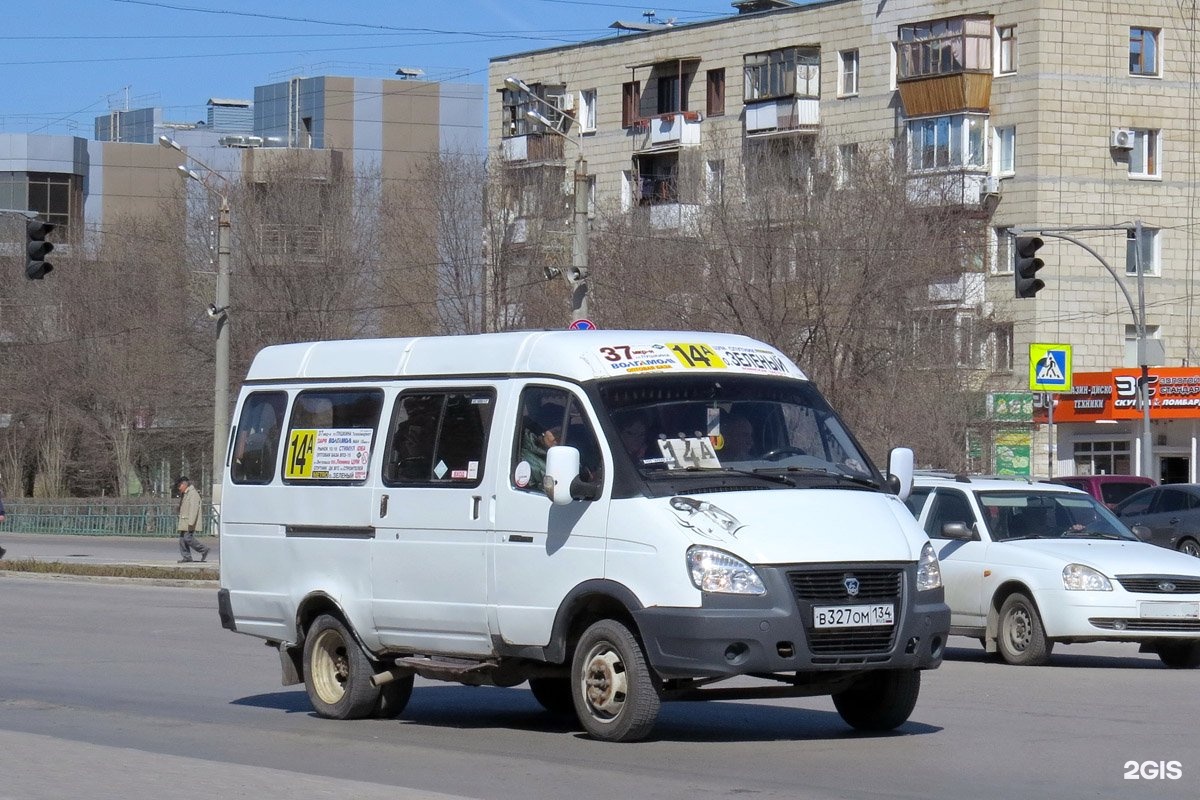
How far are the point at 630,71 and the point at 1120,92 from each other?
18.9 metres

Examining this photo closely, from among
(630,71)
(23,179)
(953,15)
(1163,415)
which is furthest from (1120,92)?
(23,179)

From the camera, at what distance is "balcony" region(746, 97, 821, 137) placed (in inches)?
2434

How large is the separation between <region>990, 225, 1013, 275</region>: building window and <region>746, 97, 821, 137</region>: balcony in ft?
26.2

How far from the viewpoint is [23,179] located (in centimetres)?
9169

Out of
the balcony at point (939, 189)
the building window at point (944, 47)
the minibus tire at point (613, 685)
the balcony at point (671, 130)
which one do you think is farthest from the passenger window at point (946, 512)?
the balcony at point (671, 130)

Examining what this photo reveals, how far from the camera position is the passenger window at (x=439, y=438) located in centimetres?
1130

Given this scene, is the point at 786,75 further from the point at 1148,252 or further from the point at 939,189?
the point at 939,189

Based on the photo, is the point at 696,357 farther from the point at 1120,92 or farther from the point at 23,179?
the point at 23,179

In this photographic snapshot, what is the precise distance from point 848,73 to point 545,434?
53.2 m

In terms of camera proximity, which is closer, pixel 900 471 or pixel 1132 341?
pixel 900 471

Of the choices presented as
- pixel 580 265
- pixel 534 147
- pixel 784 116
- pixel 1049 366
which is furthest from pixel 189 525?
pixel 784 116

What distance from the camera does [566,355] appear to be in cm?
1097

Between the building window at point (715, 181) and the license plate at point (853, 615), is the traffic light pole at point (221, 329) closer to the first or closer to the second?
the building window at point (715, 181)

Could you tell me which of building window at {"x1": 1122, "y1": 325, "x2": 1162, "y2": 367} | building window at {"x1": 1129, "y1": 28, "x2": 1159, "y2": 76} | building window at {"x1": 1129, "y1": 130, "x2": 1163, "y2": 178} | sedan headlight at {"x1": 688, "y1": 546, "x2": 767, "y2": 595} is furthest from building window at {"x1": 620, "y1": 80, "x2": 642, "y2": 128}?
sedan headlight at {"x1": 688, "y1": 546, "x2": 767, "y2": 595}
